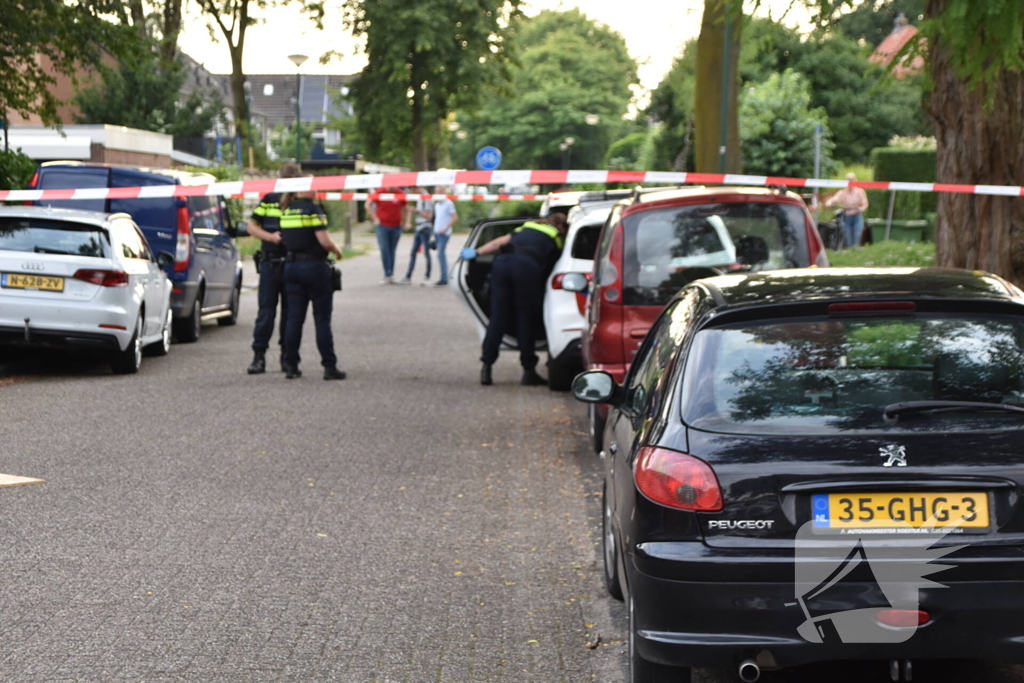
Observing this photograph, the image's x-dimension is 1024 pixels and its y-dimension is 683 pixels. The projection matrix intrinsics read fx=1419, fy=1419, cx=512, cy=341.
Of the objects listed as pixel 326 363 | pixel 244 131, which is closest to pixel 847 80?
pixel 244 131

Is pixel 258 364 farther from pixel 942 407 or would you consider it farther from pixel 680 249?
pixel 942 407

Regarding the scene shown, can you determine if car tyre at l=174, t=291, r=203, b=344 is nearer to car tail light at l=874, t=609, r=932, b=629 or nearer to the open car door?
the open car door

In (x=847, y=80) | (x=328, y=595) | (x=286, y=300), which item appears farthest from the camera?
(x=847, y=80)

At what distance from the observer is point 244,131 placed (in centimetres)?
3666

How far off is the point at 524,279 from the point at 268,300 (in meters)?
2.49

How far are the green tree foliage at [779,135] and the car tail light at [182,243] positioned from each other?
102 feet

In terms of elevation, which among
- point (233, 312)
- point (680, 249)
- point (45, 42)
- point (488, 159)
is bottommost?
point (233, 312)

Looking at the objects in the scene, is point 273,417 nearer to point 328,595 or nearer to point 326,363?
point 326,363

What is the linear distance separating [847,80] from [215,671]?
6035 centimetres

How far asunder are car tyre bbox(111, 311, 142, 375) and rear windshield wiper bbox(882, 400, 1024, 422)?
9827mm

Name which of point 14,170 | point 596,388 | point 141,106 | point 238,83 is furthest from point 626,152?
point 596,388

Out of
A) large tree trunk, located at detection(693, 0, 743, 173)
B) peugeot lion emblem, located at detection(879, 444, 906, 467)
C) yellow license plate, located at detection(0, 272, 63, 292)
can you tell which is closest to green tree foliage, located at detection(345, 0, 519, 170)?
large tree trunk, located at detection(693, 0, 743, 173)

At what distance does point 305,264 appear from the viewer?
12539 mm

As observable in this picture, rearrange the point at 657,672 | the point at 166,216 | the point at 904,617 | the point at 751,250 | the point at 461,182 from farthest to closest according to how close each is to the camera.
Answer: the point at 166,216 < the point at 461,182 < the point at 751,250 < the point at 657,672 < the point at 904,617
